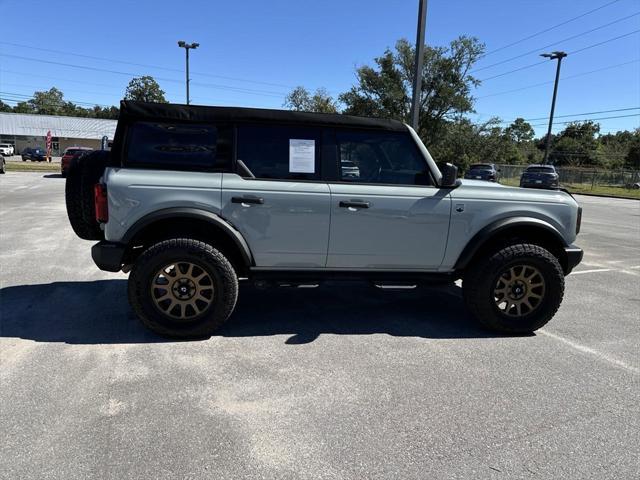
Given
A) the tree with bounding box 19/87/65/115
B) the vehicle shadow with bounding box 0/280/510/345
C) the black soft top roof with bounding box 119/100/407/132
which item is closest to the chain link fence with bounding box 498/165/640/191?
the vehicle shadow with bounding box 0/280/510/345

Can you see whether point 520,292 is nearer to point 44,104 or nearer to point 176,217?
point 176,217

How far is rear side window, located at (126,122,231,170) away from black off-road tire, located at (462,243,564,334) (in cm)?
251

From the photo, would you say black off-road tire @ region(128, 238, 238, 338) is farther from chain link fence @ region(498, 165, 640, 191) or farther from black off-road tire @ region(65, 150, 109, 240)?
chain link fence @ region(498, 165, 640, 191)

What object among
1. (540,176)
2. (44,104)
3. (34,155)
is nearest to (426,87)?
(540,176)

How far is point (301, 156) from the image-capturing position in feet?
13.6

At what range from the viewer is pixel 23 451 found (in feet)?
8.06

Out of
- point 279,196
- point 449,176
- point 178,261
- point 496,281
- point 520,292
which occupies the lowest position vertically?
point 520,292

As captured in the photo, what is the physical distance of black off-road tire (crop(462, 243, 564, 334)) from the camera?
4293 millimetres

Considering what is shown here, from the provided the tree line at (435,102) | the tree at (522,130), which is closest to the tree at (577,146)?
the tree at (522,130)

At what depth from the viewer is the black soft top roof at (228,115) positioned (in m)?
3.98

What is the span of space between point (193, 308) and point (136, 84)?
276 ft

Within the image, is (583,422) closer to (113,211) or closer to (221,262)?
(221,262)

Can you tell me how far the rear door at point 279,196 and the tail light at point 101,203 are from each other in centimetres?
95

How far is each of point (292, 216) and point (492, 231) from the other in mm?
1807
